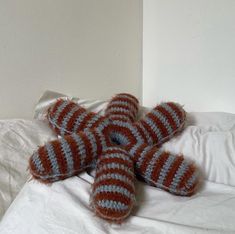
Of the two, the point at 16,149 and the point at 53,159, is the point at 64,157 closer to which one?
the point at 53,159

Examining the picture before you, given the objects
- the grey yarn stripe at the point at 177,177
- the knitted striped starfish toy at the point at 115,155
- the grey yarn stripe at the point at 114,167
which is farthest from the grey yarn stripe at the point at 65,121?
the grey yarn stripe at the point at 177,177

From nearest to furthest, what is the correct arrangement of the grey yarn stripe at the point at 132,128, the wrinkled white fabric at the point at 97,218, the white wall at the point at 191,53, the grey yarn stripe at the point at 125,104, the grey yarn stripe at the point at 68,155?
the wrinkled white fabric at the point at 97,218 → the grey yarn stripe at the point at 68,155 → the grey yarn stripe at the point at 132,128 → the grey yarn stripe at the point at 125,104 → the white wall at the point at 191,53

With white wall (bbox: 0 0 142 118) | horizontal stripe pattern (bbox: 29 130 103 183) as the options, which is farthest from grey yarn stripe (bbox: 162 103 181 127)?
white wall (bbox: 0 0 142 118)

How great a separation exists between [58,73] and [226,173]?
684 mm

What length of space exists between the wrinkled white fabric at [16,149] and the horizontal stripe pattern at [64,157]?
14 centimetres

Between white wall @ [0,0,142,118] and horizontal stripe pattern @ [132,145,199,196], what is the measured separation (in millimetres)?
567

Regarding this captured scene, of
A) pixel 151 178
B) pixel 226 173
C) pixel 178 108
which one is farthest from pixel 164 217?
pixel 178 108

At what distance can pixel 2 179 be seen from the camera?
77cm

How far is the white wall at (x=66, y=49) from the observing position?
1.04 metres

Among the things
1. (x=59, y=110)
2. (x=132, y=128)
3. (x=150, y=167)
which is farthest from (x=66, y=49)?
(x=150, y=167)

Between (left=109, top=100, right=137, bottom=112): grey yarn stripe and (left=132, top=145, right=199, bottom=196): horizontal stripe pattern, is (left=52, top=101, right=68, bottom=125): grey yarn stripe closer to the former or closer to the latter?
(left=109, top=100, right=137, bottom=112): grey yarn stripe

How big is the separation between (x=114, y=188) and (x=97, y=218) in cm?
6

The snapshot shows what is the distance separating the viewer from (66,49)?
115cm

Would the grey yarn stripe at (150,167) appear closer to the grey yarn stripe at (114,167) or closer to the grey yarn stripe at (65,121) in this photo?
the grey yarn stripe at (114,167)
